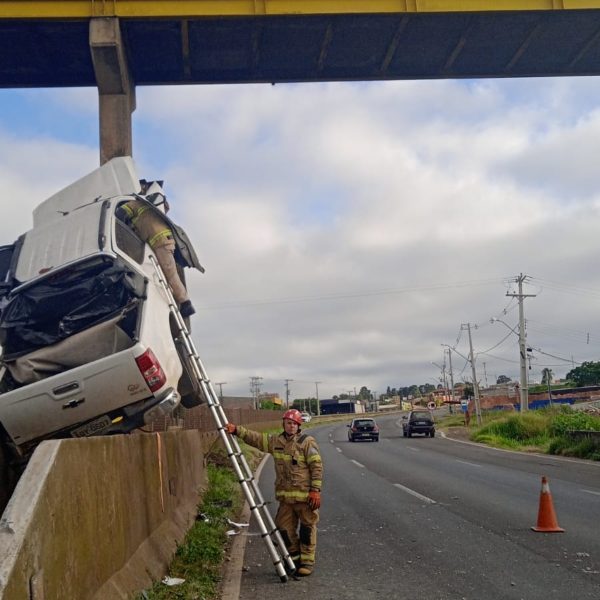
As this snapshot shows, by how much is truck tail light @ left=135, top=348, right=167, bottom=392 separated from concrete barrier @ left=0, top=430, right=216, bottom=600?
1.71 ft

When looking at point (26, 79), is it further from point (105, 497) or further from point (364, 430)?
point (364, 430)

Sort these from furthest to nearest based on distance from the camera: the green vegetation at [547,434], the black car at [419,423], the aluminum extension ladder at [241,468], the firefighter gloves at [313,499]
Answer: the black car at [419,423] < the green vegetation at [547,434] < the firefighter gloves at [313,499] < the aluminum extension ladder at [241,468]

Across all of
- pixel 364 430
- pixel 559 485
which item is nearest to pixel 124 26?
pixel 559 485

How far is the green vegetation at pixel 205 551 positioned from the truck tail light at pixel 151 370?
1694 millimetres

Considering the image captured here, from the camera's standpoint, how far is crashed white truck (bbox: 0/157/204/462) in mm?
7266

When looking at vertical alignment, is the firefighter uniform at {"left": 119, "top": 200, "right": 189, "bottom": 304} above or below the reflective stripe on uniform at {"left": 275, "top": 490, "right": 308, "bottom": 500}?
above

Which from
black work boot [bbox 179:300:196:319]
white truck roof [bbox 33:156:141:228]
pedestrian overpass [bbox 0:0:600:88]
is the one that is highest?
pedestrian overpass [bbox 0:0:600:88]

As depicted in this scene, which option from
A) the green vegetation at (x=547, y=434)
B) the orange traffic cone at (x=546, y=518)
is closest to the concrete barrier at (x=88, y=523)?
the orange traffic cone at (x=546, y=518)

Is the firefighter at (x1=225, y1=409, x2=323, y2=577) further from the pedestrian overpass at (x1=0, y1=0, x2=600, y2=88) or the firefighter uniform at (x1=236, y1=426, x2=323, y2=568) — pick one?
the pedestrian overpass at (x1=0, y1=0, x2=600, y2=88)

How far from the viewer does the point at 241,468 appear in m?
7.60

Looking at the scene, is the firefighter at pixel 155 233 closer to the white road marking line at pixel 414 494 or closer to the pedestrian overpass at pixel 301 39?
the pedestrian overpass at pixel 301 39

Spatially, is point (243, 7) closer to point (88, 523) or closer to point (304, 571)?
point (304, 571)

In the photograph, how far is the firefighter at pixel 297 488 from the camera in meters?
7.27

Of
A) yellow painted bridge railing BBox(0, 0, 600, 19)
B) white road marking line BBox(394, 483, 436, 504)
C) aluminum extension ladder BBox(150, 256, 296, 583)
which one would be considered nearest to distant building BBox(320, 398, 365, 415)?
white road marking line BBox(394, 483, 436, 504)
